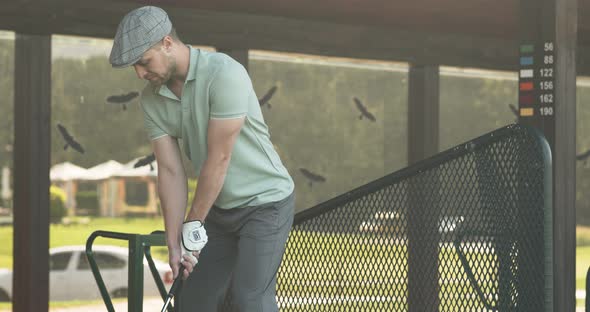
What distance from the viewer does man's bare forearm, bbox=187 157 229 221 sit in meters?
3.85

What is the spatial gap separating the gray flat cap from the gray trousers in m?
0.70

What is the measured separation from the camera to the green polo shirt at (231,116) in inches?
151

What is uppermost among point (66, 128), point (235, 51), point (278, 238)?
point (235, 51)

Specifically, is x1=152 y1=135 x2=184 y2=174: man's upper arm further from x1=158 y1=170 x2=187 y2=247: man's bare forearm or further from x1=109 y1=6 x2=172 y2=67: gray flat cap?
x1=109 y1=6 x2=172 y2=67: gray flat cap

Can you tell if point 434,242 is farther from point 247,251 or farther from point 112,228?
point 112,228

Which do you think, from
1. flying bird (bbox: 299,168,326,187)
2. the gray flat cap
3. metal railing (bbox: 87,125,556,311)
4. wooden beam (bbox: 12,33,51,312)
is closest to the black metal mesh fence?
metal railing (bbox: 87,125,556,311)

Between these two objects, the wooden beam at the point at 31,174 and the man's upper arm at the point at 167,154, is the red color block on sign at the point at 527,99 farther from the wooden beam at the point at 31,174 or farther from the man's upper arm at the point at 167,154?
the wooden beam at the point at 31,174

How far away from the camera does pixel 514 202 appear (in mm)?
4898

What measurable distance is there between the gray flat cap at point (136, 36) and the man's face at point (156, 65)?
37mm

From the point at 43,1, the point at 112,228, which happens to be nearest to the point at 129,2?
the point at 43,1

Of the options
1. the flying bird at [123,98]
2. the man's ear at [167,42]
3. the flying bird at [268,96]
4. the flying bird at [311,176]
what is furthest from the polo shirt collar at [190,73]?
the flying bird at [311,176]

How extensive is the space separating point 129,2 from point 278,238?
3.94 m

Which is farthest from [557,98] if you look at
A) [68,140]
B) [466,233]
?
[68,140]

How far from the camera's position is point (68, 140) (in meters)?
7.75
